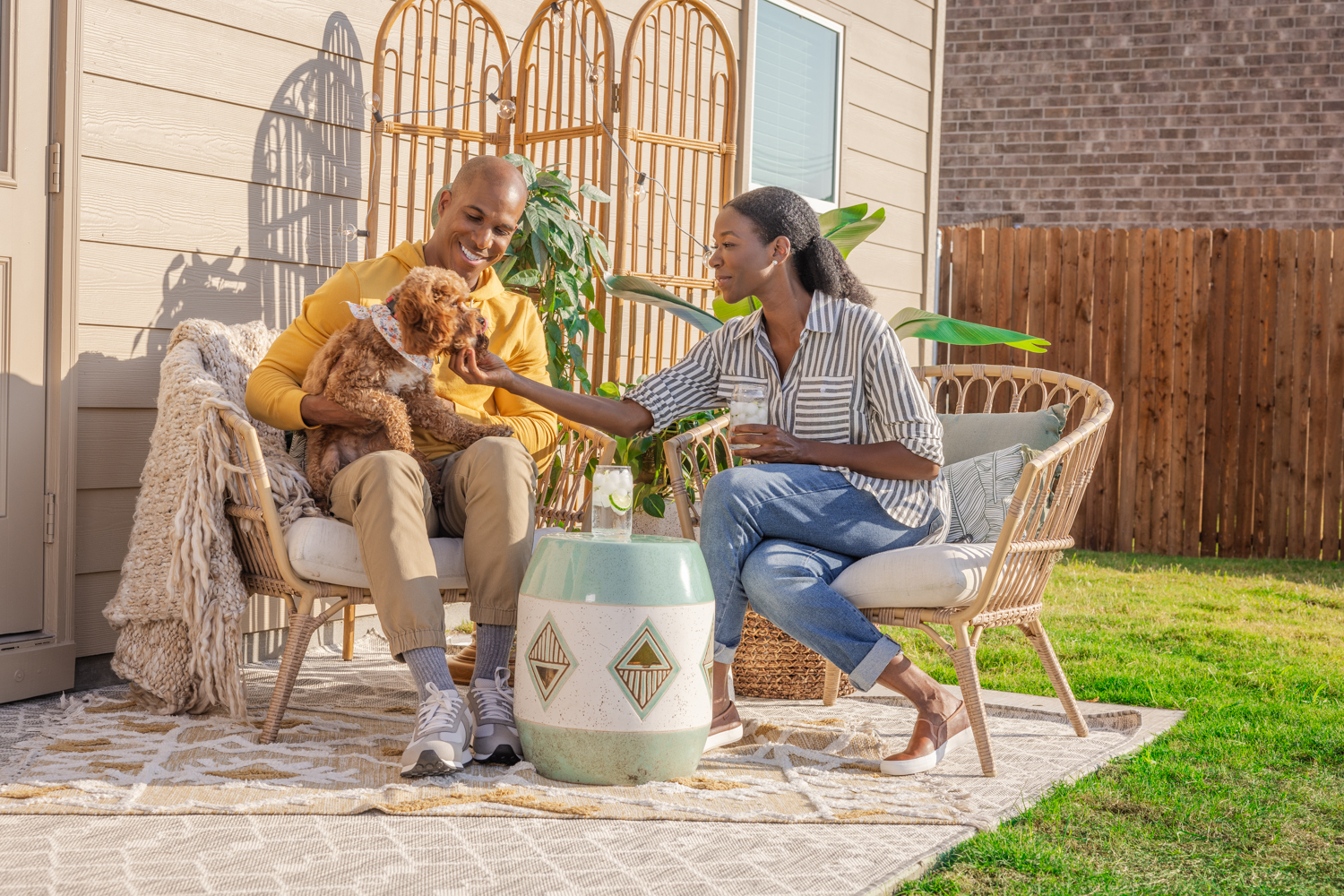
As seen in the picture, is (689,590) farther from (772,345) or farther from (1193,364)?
(1193,364)

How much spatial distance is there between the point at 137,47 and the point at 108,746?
1.86 m

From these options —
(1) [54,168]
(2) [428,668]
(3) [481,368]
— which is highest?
(1) [54,168]

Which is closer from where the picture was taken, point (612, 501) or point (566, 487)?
point (612, 501)

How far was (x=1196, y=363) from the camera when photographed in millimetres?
7594

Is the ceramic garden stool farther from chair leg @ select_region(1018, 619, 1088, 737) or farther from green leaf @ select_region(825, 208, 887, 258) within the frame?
green leaf @ select_region(825, 208, 887, 258)

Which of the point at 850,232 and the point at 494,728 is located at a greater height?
the point at 850,232

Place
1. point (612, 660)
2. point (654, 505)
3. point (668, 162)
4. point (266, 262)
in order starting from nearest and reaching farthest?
point (612, 660) < point (266, 262) < point (654, 505) < point (668, 162)

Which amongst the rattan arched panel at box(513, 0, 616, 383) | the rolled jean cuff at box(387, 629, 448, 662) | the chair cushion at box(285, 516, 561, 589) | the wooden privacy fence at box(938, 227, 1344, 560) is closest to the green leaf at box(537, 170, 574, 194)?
the rattan arched panel at box(513, 0, 616, 383)

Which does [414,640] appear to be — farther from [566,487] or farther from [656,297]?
[656,297]

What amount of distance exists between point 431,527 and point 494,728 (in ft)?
1.76

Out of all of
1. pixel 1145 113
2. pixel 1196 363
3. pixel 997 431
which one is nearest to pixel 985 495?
pixel 997 431

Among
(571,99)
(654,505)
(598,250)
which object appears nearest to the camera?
(654,505)

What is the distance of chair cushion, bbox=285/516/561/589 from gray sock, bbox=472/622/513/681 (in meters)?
A: 0.15

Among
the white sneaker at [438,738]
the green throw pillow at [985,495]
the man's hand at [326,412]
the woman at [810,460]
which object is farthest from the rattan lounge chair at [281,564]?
the green throw pillow at [985,495]
